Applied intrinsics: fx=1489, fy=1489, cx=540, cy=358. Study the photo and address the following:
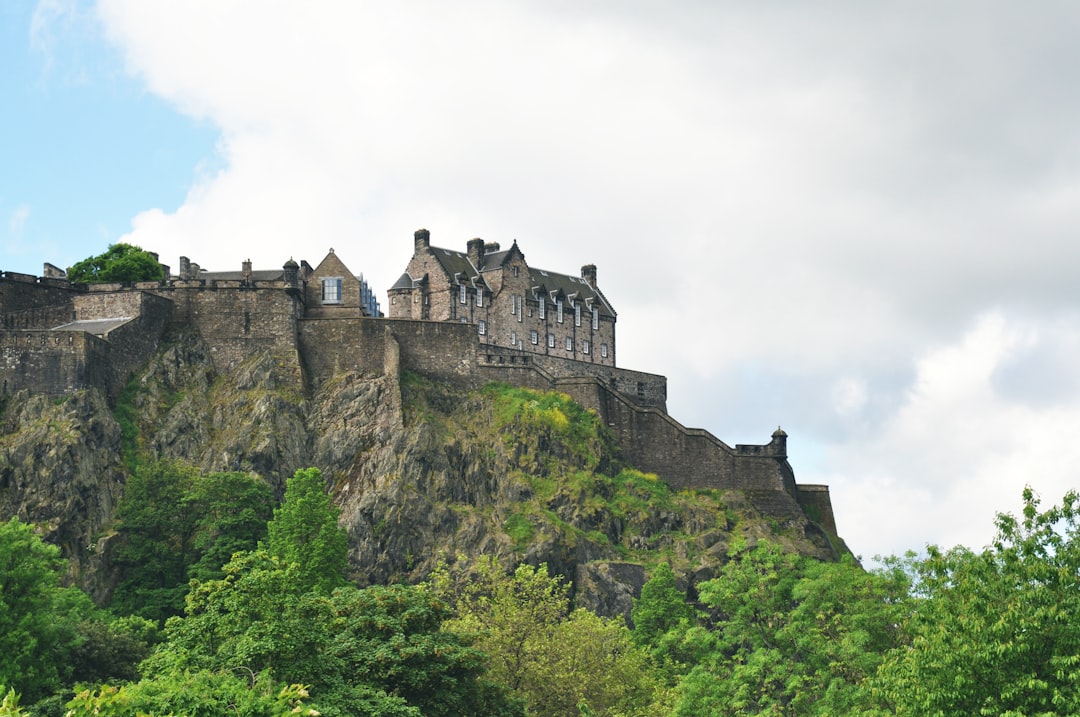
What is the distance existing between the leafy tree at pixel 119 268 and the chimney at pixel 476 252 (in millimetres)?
18043

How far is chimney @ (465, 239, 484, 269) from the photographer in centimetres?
8800

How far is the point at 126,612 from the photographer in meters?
57.8

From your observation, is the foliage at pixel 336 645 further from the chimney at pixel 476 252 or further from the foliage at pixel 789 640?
the chimney at pixel 476 252

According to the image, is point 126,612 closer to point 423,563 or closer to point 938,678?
point 423,563

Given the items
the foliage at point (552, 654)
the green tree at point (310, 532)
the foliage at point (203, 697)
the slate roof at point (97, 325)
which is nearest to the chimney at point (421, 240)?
the slate roof at point (97, 325)

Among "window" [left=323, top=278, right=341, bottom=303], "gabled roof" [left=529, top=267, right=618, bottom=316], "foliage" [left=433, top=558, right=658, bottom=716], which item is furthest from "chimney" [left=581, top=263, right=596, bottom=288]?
"foliage" [left=433, top=558, right=658, bottom=716]

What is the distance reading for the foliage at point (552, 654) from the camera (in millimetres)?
44406

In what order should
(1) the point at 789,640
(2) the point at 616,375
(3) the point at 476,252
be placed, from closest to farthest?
1. (1) the point at 789,640
2. (2) the point at 616,375
3. (3) the point at 476,252

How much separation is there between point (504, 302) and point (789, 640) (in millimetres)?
46630

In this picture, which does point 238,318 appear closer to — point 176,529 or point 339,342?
point 339,342

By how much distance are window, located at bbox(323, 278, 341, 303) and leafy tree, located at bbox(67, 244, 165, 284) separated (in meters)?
10.3

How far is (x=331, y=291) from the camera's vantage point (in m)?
74.5

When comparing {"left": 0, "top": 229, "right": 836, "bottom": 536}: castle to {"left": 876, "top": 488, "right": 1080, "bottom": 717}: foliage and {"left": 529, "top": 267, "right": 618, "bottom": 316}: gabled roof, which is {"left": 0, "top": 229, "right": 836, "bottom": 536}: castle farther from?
{"left": 876, "top": 488, "right": 1080, "bottom": 717}: foliage

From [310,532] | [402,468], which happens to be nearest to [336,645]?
[310,532]
